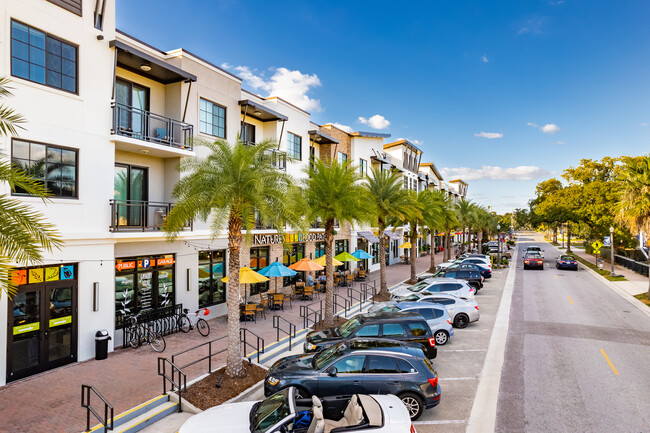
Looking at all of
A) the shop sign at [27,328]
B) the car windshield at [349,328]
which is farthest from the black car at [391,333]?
the shop sign at [27,328]

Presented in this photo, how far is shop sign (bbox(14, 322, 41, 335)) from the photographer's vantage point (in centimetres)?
1136

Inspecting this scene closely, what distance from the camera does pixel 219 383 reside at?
422 inches

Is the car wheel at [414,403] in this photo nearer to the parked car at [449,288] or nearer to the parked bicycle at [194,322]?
the parked bicycle at [194,322]

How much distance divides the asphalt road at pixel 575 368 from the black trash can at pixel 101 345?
1242cm

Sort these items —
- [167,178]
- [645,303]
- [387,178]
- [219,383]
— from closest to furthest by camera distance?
[219,383], [167,178], [645,303], [387,178]

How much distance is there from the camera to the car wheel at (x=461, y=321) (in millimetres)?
17969

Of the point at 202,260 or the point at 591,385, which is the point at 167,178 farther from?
the point at 591,385

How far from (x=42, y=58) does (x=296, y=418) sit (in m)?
13.2

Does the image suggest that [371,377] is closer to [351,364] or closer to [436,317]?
[351,364]

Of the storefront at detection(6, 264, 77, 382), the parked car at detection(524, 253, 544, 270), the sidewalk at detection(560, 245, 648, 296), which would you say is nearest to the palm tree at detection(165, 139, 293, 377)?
the storefront at detection(6, 264, 77, 382)

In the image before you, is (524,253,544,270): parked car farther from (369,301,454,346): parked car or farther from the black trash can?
the black trash can

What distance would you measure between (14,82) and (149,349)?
983cm

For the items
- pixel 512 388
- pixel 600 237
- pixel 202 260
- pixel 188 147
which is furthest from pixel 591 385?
pixel 600 237

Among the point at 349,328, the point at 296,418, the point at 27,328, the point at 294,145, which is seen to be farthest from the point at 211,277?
the point at 296,418
